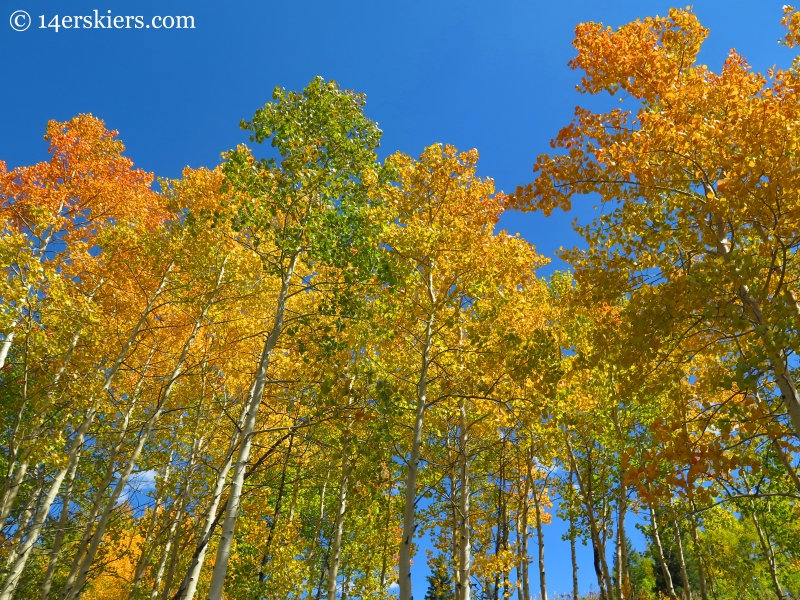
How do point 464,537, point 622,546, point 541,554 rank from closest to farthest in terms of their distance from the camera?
point 464,537
point 622,546
point 541,554

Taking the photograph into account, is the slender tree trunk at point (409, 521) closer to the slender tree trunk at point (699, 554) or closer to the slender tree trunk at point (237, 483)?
the slender tree trunk at point (237, 483)

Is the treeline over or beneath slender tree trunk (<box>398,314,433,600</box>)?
over

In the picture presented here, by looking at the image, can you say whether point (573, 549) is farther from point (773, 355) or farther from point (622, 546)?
point (773, 355)

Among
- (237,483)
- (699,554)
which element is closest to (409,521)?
(237,483)

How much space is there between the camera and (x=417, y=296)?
324 inches

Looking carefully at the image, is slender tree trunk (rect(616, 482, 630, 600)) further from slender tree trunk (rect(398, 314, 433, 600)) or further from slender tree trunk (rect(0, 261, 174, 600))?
slender tree trunk (rect(0, 261, 174, 600))

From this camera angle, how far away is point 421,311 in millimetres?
7340

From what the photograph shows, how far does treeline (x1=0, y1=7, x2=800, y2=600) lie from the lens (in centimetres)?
456

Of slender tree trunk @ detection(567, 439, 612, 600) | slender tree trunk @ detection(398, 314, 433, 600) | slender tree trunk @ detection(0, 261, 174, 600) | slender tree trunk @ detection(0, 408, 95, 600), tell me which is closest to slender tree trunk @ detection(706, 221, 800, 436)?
slender tree trunk @ detection(398, 314, 433, 600)

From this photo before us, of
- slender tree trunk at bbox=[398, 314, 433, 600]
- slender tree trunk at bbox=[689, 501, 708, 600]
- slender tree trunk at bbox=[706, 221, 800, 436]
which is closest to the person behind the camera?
slender tree trunk at bbox=[706, 221, 800, 436]

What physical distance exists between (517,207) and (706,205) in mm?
2043

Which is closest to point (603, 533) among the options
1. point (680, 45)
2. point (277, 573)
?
point (277, 573)

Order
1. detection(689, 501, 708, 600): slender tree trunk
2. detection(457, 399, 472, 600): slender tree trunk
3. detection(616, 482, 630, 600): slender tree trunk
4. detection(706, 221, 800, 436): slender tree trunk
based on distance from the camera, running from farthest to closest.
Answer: detection(689, 501, 708, 600): slender tree trunk → detection(616, 482, 630, 600): slender tree trunk → detection(457, 399, 472, 600): slender tree trunk → detection(706, 221, 800, 436): slender tree trunk

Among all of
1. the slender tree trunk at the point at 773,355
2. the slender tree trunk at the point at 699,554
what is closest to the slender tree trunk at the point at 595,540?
the slender tree trunk at the point at 699,554
